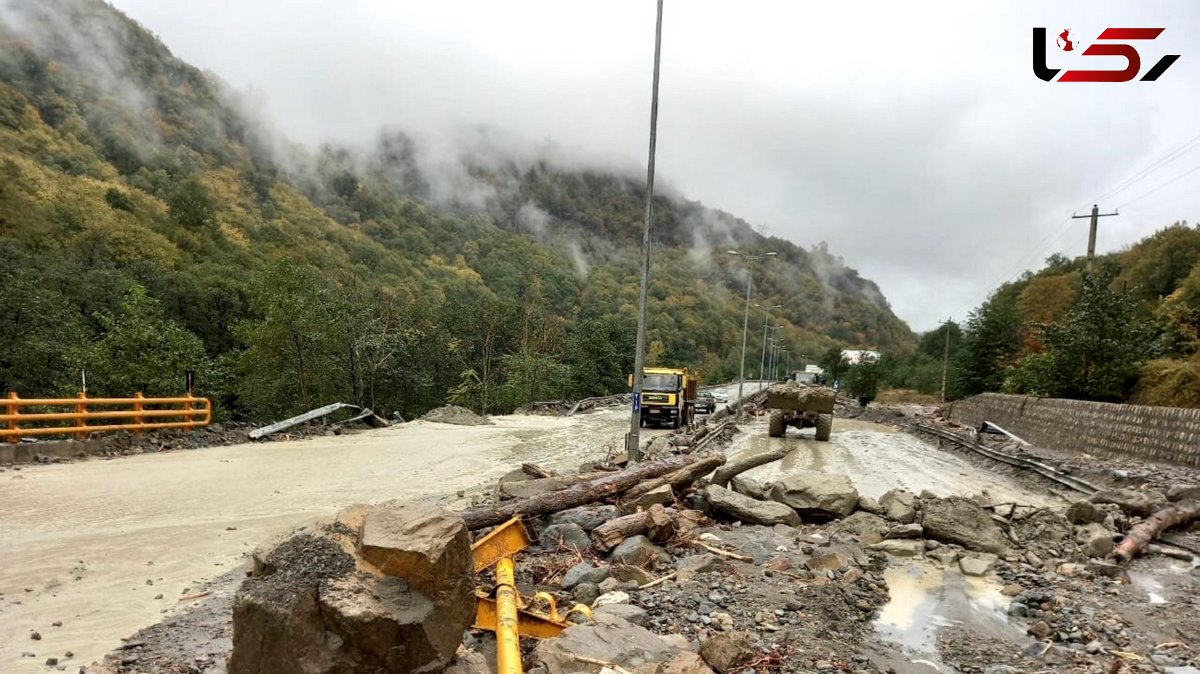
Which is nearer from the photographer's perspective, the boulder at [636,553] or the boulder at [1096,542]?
the boulder at [636,553]

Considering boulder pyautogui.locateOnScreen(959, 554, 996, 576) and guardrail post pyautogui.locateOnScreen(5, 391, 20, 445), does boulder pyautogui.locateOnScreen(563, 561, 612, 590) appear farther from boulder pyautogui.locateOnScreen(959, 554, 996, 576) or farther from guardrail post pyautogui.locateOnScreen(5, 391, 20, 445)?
guardrail post pyautogui.locateOnScreen(5, 391, 20, 445)

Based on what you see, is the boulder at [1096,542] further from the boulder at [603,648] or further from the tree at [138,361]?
the tree at [138,361]

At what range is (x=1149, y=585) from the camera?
26.5 ft

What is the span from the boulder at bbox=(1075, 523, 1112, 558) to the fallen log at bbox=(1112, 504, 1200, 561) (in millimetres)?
112

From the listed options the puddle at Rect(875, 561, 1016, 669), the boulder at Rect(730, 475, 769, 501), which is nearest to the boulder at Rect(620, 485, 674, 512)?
the boulder at Rect(730, 475, 769, 501)

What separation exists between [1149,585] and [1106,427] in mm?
15680

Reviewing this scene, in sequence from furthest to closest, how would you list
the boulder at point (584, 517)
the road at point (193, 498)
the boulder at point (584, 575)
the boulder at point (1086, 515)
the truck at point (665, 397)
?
the truck at point (665, 397) < the boulder at point (1086, 515) < the boulder at point (584, 517) < the boulder at point (584, 575) < the road at point (193, 498)

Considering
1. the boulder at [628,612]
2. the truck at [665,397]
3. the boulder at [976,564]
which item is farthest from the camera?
the truck at [665,397]

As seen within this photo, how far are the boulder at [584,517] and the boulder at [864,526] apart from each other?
3.38m

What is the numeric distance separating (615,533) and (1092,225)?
35.5 m

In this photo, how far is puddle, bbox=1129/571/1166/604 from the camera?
753cm

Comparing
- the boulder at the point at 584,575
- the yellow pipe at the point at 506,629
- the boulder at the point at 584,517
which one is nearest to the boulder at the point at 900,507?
the boulder at the point at 584,517

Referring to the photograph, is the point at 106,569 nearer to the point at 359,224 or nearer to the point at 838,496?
the point at 838,496

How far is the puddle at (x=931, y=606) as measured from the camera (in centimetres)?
625
